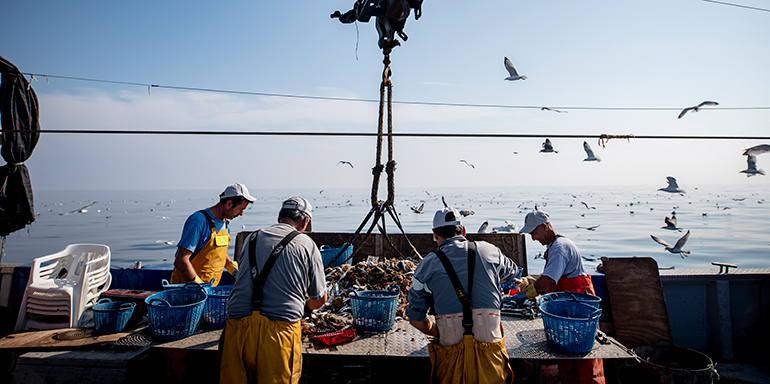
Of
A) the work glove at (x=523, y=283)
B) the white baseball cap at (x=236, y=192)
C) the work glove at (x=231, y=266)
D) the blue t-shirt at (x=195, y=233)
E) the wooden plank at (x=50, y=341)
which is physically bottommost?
the wooden plank at (x=50, y=341)

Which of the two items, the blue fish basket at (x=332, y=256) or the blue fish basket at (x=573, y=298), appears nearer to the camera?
the blue fish basket at (x=573, y=298)

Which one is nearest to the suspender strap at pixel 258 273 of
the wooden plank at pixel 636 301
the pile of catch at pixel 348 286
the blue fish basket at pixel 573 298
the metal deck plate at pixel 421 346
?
the metal deck plate at pixel 421 346

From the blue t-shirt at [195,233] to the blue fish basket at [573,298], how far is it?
3169 millimetres

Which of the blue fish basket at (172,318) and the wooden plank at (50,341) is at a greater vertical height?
the blue fish basket at (172,318)

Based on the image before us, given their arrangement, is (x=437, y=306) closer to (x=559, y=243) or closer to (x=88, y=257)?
(x=559, y=243)

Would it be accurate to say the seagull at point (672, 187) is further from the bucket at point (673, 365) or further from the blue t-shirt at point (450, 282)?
the blue t-shirt at point (450, 282)

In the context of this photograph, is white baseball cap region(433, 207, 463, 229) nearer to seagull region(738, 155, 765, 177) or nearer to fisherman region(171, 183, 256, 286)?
fisherman region(171, 183, 256, 286)

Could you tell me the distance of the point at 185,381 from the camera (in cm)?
335

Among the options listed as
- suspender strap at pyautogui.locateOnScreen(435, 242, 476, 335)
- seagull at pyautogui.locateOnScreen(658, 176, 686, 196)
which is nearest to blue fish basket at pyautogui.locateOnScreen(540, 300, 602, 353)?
suspender strap at pyautogui.locateOnScreen(435, 242, 476, 335)

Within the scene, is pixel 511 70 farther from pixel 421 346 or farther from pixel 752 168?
pixel 421 346

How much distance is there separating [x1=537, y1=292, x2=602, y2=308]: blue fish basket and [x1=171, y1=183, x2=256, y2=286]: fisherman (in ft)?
9.57

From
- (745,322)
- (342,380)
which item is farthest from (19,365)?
(745,322)

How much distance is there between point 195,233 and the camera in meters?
3.49

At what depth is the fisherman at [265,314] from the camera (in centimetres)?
225
